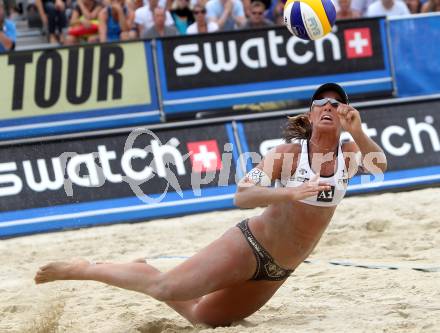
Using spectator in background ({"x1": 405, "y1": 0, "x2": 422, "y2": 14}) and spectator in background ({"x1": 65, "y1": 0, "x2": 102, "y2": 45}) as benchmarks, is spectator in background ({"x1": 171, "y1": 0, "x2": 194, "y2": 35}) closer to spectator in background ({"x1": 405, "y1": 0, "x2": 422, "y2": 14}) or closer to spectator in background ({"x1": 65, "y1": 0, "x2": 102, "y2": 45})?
spectator in background ({"x1": 65, "y1": 0, "x2": 102, "y2": 45})

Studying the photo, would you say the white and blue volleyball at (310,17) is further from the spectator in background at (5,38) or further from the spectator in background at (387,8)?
the spectator in background at (387,8)

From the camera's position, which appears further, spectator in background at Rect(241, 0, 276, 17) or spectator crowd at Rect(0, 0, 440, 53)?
spectator in background at Rect(241, 0, 276, 17)

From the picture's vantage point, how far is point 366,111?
33.4ft

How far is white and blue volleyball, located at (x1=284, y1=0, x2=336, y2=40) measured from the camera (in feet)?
24.8

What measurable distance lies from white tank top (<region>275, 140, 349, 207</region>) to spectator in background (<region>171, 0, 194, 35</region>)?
7828 mm

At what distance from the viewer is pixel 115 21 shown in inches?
484

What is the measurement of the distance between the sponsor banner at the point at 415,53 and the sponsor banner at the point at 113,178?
10.6 feet

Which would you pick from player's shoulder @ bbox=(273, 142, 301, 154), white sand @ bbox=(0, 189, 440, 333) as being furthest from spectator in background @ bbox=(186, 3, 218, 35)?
player's shoulder @ bbox=(273, 142, 301, 154)

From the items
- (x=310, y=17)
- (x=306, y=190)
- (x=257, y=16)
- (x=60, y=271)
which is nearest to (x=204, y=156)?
(x=310, y=17)

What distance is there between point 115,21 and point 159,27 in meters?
0.65

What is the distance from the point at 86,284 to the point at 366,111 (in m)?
4.41

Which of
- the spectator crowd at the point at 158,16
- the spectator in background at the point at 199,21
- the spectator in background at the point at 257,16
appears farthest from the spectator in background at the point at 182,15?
the spectator in background at the point at 257,16

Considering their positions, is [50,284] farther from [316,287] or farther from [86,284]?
Answer: [316,287]

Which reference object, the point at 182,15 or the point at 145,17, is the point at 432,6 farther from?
the point at 145,17
